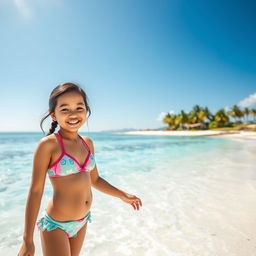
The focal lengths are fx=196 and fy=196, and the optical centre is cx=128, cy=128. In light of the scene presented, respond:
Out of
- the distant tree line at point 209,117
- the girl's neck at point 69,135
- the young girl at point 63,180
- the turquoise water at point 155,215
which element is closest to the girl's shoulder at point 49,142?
the young girl at point 63,180

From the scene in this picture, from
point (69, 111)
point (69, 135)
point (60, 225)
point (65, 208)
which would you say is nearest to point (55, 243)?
point (60, 225)

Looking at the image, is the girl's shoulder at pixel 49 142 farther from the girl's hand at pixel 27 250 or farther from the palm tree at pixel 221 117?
the palm tree at pixel 221 117

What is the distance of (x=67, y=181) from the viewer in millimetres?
1603

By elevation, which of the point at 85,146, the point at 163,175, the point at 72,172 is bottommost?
the point at 163,175

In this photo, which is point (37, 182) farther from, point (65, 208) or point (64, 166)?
point (65, 208)

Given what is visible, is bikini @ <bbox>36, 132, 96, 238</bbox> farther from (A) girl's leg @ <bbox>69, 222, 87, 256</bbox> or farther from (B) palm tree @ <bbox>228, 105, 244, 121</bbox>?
(B) palm tree @ <bbox>228, 105, 244, 121</bbox>

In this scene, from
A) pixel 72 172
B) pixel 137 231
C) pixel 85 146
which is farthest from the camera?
pixel 137 231

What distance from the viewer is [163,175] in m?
7.11

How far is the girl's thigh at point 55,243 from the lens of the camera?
1.46 meters

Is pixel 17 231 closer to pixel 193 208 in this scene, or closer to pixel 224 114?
pixel 193 208

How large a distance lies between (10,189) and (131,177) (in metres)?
3.76

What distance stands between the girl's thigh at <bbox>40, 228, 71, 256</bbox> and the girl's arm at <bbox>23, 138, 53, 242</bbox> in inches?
6.8

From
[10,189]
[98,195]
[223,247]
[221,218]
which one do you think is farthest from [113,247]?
[10,189]

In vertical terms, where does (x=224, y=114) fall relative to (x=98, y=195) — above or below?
above
